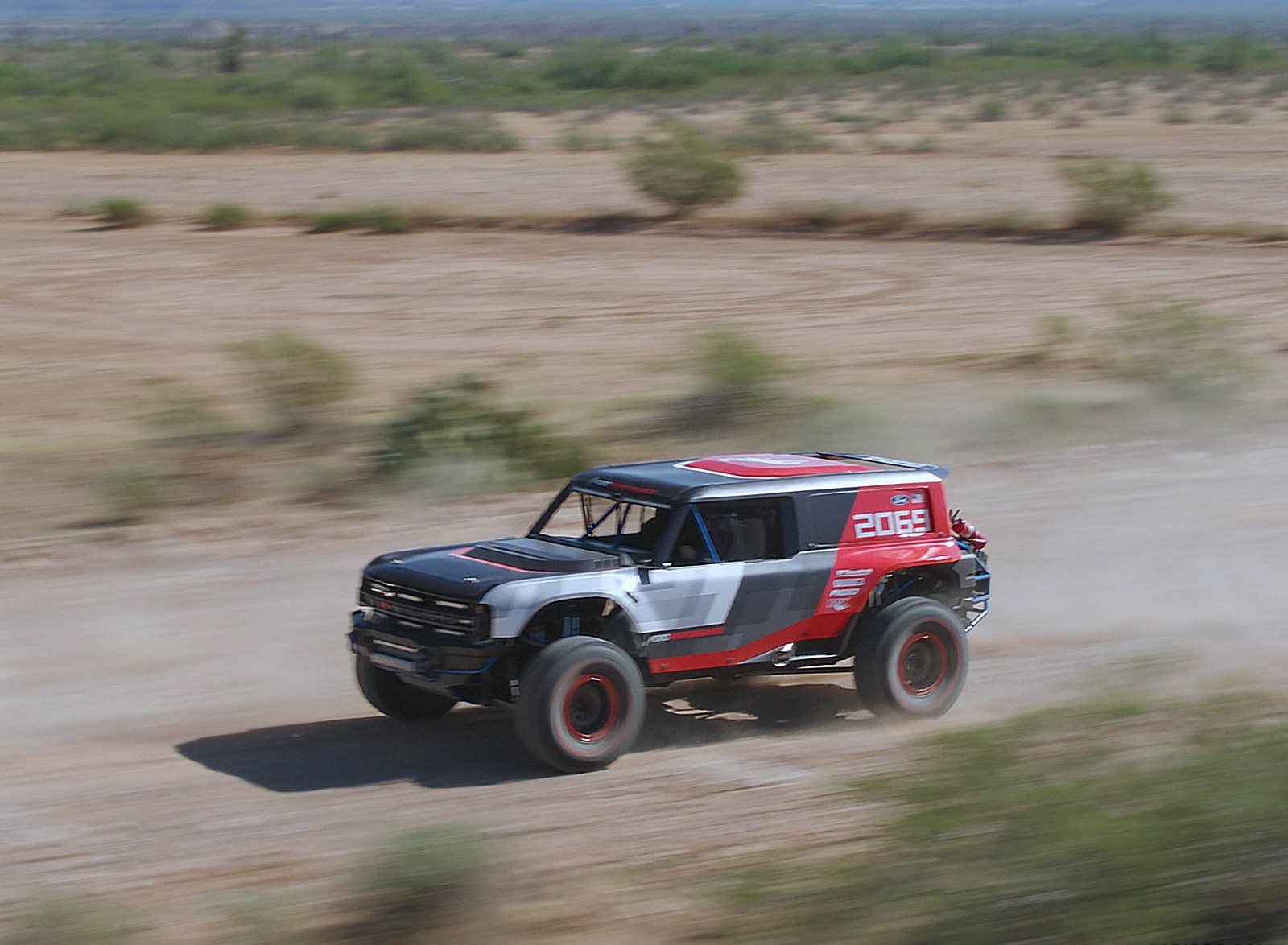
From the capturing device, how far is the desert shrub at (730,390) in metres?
17.4

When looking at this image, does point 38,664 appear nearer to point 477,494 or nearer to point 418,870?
point 477,494

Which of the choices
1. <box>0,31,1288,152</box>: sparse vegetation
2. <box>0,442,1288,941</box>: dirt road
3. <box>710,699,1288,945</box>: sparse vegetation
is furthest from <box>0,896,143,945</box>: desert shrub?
<box>0,31,1288,152</box>: sparse vegetation

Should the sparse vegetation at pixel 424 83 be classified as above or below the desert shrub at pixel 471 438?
above

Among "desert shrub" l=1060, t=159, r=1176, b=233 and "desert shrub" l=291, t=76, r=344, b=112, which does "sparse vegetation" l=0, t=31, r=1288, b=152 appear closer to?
"desert shrub" l=291, t=76, r=344, b=112

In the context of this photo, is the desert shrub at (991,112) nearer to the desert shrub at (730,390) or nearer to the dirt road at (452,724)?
the desert shrub at (730,390)

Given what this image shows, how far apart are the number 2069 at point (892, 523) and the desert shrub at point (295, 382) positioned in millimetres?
8890

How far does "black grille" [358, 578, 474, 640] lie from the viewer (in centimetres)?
819

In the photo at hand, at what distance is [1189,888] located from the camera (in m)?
4.96

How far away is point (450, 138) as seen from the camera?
47219 mm

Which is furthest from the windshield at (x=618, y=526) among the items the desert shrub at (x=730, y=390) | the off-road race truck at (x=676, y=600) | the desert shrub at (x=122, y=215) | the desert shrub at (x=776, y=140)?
the desert shrub at (x=776, y=140)

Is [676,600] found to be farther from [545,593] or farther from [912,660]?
[912,660]

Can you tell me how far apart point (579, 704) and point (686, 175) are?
26.4 metres

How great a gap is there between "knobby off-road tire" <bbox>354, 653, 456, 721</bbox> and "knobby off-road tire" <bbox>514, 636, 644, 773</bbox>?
3.67 ft

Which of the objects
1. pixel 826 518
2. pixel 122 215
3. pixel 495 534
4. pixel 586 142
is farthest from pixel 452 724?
pixel 586 142
